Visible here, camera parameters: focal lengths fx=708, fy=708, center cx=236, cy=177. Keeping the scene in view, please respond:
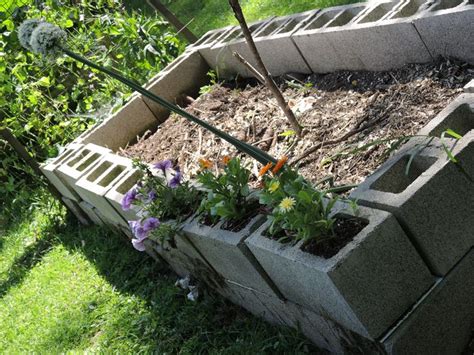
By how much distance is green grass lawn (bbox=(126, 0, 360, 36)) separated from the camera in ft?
20.7

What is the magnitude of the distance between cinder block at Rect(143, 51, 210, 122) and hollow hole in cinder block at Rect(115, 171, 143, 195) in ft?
4.74

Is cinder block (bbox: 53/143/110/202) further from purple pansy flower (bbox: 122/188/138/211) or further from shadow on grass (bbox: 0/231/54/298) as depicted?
purple pansy flower (bbox: 122/188/138/211)

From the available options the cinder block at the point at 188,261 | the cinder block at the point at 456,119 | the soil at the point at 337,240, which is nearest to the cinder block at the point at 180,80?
the cinder block at the point at 188,261

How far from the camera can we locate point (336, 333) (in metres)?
2.77

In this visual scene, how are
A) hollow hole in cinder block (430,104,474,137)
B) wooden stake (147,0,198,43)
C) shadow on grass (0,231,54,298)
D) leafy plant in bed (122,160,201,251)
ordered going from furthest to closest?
wooden stake (147,0,198,43) → shadow on grass (0,231,54,298) → leafy plant in bed (122,160,201,251) → hollow hole in cinder block (430,104,474,137)

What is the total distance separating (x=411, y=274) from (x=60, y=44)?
1759 millimetres

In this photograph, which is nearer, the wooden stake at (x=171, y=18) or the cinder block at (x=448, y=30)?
the cinder block at (x=448, y=30)

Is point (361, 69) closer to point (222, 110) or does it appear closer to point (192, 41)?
point (222, 110)

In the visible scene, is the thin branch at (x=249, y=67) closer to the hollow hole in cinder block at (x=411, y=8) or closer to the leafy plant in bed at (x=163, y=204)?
the leafy plant in bed at (x=163, y=204)

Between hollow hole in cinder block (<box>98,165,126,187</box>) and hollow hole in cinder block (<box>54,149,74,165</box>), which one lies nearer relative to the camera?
hollow hole in cinder block (<box>98,165,126,187</box>)

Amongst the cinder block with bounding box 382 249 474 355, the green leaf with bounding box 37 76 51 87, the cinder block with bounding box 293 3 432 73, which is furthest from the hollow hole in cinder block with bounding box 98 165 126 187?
the cinder block with bounding box 382 249 474 355

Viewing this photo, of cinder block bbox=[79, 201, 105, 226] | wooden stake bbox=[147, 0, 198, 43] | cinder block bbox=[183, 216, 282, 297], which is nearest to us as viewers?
cinder block bbox=[183, 216, 282, 297]

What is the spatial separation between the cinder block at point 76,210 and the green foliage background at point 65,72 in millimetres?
653

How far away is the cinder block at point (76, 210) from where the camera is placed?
5.91 metres
